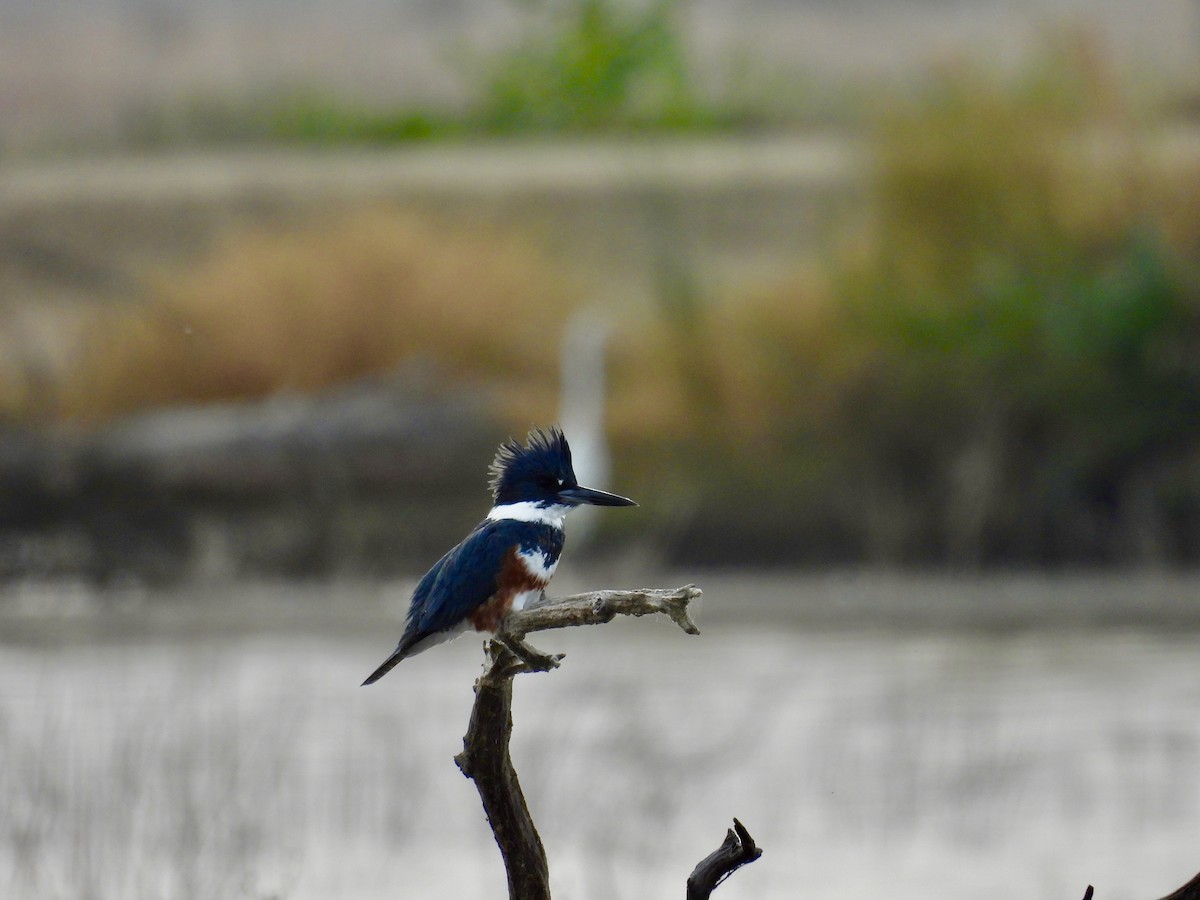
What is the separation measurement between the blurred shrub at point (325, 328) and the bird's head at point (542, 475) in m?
15.5

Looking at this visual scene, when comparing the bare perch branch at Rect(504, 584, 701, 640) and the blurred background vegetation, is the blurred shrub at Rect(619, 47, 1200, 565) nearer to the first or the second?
the blurred background vegetation

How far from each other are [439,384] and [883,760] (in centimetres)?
1021

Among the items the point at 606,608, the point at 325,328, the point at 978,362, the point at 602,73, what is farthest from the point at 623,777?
the point at 602,73

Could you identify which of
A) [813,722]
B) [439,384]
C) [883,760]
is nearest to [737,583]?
[439,384]

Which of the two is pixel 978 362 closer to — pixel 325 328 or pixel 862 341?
pixel 862 341

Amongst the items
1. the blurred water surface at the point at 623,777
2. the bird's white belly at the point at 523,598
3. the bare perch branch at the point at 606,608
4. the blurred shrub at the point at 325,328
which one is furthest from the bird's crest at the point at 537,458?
the blurred shrub at the point at 325,328

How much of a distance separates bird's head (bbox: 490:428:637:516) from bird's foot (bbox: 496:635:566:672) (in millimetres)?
394

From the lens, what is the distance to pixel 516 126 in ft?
109

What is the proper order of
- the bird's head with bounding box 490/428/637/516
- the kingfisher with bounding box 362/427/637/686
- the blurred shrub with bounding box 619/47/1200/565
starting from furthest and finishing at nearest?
the blurred shrub with bounding box 619/47/1200/565 → the bird's head with bounding box 490/428/637/516 → the kingfisher with bounding box 362/427/637/686

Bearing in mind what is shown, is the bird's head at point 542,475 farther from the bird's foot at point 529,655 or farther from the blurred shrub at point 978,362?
the blurred shrub at point 978,362

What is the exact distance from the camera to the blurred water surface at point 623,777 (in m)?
8.14

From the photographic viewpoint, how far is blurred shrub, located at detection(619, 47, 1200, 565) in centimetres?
1848

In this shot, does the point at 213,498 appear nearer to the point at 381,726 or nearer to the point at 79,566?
the point at 79,566

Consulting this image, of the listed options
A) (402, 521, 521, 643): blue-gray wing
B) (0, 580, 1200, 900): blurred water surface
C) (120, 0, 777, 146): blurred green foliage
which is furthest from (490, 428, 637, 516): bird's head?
(120, 0, 777, 146): blurred green foliage
